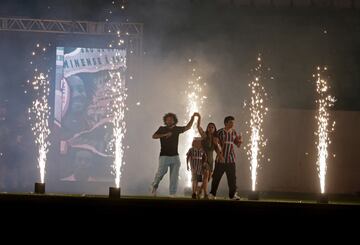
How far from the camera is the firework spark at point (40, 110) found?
18766mm

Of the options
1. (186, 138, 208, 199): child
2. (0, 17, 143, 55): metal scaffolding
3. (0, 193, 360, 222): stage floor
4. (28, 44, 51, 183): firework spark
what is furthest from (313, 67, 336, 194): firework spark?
(0, 193, 360, 222): stage floor

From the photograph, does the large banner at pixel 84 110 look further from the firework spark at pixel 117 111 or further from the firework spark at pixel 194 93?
the firework spark at pixel 194 93

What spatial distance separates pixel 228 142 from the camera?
12.8 meters

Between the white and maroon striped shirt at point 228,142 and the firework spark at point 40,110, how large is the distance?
285 inches

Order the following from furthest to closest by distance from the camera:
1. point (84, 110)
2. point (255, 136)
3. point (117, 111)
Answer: point (84, 110) < point (117, 111) < point (255, 136)

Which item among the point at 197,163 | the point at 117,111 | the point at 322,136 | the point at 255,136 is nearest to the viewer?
the point at 197,163

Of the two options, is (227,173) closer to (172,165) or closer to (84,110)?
(172,165)

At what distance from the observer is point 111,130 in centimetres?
1922

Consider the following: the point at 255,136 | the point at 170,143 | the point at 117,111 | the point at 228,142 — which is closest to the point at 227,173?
the point at 228,142

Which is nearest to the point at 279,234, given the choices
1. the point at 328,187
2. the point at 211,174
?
the point at 211,174

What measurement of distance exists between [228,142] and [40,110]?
7.78 metres

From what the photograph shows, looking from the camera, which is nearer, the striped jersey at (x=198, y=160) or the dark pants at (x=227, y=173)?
the dark pants at (x=227, y=173)

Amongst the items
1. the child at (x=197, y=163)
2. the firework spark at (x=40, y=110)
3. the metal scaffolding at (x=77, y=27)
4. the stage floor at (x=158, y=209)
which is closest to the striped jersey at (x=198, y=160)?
the child at (x=197, y=163)

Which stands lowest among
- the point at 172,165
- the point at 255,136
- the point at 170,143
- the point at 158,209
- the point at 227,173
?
the point at 158,209
